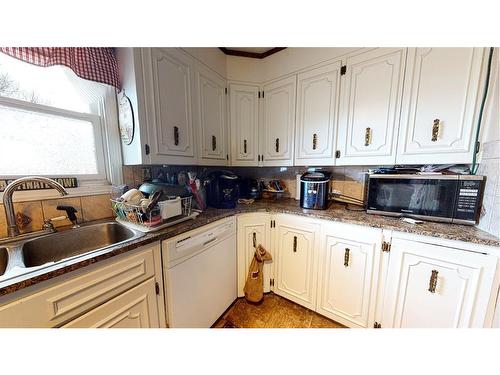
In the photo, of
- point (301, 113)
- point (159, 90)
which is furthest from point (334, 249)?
point (159, 90)

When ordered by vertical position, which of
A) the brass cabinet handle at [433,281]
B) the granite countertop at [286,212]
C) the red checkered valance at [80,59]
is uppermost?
the red checkered valance at [80,59]

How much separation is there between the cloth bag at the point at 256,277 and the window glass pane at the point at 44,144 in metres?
1.30

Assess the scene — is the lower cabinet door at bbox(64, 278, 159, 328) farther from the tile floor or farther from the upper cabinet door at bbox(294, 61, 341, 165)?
the upper cabinet door at bbox(294, 61, 341, 165)

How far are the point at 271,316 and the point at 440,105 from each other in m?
1.79

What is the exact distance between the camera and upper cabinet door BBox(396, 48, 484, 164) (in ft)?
3.12

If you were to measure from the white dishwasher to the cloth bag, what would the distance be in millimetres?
132

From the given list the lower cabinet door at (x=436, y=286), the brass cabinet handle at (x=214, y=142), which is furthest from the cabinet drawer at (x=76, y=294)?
the lower cabinet door at (x=436, y=286)

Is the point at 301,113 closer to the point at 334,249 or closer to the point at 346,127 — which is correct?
the point at 346,127

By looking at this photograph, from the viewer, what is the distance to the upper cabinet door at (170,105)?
1.06 m

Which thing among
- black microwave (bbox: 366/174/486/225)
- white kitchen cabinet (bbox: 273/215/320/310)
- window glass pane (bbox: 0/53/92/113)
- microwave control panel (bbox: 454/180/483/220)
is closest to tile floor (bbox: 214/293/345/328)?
white kitchen cabinet (bbox: 273/215/320/310)

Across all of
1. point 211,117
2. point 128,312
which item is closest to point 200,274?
point 128,312

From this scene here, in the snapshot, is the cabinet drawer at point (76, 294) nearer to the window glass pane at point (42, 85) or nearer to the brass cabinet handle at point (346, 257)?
the window glass pane at point (42, 85)

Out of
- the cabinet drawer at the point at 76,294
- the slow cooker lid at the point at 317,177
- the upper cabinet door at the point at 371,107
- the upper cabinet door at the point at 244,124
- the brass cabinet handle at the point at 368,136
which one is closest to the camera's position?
the cabinet drawer at the point at 76,294
